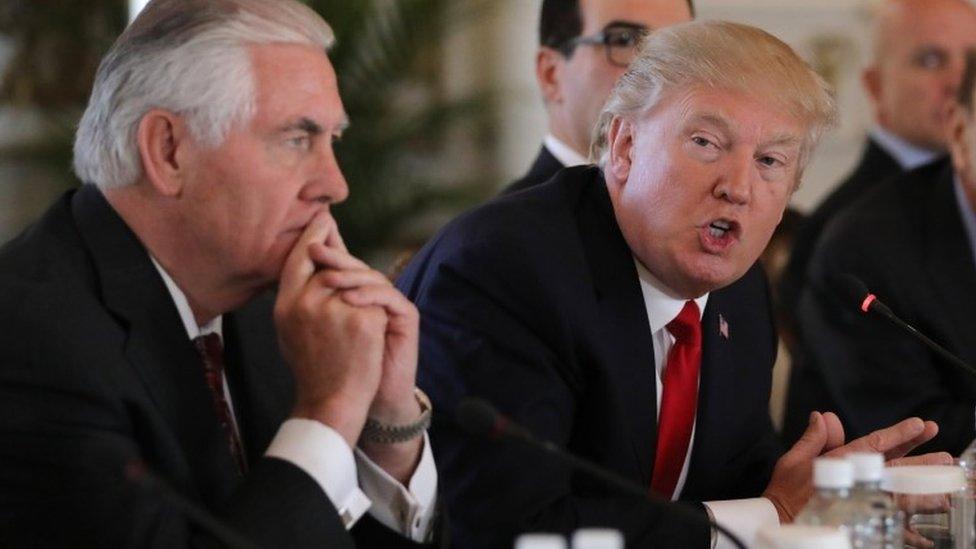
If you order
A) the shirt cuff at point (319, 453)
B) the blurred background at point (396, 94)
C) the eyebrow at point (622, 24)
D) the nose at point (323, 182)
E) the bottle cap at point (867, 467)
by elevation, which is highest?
the nose at point (323, 182)

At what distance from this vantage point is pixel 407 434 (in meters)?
2.23

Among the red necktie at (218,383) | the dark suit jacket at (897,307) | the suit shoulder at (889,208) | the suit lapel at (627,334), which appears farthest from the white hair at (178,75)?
the suit shoulder at (889,208)

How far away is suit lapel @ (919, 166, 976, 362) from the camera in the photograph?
3807 mm

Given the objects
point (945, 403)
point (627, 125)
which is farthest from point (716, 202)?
point (945, 403)

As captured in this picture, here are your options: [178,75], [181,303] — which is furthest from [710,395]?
[178,75]

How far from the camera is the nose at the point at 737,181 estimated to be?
98.3 inches

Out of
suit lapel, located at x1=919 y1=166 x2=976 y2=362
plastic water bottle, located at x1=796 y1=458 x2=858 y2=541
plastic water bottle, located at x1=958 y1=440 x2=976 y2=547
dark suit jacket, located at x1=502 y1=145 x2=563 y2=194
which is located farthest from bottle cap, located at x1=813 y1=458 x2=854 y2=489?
suit lapel, located at x1=919 y1=166 x2=976 y2=362

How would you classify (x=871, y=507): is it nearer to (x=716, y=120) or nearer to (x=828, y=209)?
(x=716, y=120)

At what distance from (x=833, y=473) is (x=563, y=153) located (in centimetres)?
201

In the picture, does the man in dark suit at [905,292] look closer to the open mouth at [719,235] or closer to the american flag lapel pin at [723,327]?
the american flag lapel pin at [723,327]

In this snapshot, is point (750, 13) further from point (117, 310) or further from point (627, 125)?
point (117, 310)

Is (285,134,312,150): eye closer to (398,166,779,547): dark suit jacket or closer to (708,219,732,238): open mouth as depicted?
(398,166,779,547): dark suit jacket

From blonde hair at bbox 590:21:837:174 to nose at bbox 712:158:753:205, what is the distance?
0.10m

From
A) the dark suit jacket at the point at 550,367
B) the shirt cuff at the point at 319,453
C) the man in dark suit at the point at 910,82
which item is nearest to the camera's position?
the shirt cuff at the point at 319,453
